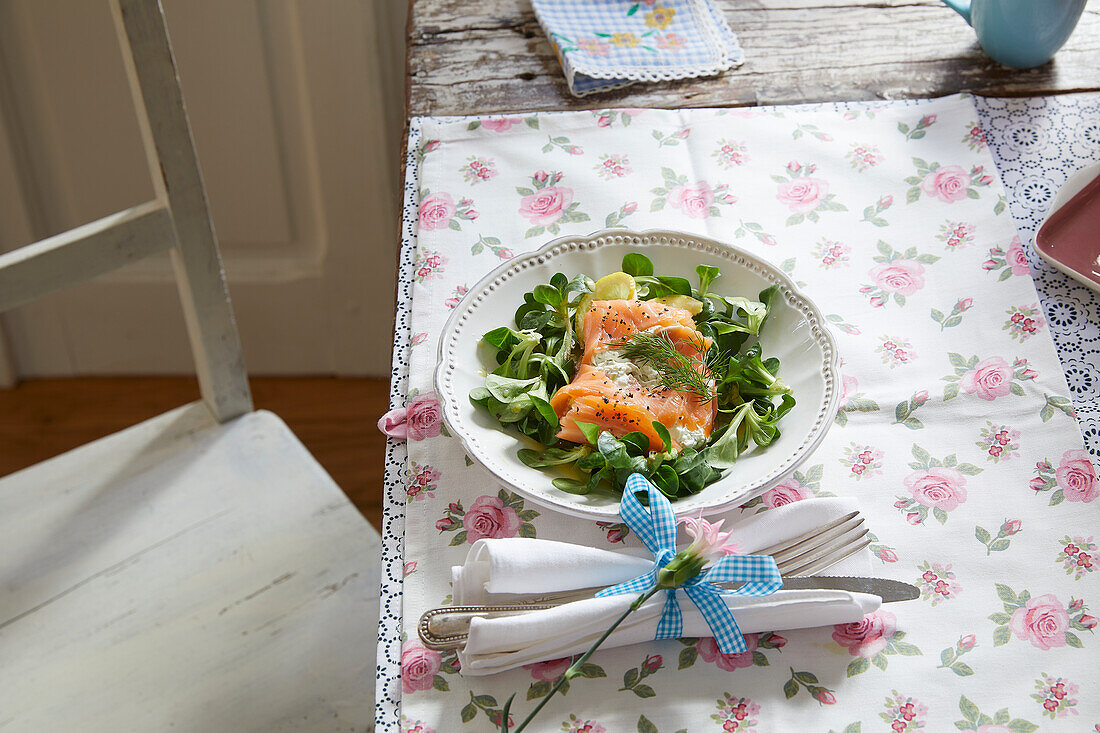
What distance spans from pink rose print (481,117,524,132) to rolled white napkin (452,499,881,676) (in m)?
0.52

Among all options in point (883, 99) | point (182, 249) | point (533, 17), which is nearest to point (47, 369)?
point (182, 249)

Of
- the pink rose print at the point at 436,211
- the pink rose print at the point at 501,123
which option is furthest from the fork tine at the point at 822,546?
the pink rose print at the point at 501,123

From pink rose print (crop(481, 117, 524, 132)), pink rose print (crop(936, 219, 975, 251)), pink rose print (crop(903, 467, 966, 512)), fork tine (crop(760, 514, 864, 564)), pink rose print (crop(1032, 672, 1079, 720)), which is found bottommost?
pink rose print (crop(1032, 672, 1079, 720))

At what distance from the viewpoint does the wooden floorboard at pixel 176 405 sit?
1.83 meters

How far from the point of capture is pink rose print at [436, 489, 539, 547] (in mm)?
635

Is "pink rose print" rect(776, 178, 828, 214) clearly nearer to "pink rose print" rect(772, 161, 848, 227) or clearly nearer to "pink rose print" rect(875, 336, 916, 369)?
"pink rose print" rect(772, 161, 848, 227)

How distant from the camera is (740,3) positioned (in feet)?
3.75

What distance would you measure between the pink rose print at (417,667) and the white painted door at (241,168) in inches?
48.7

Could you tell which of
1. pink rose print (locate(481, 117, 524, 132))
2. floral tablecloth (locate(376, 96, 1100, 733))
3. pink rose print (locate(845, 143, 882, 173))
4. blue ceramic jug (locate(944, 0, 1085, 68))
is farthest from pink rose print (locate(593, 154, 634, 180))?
blue ceramic jug (locate(944, 0, 1085, 68))

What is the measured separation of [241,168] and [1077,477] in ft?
4.79

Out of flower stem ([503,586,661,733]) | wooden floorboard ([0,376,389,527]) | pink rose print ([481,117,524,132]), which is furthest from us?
wooden floorboard ([0,376,389,527])

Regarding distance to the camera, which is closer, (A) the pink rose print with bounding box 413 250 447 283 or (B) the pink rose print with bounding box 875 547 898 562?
(B) the pink rose print with bounding box 875 547 898 562

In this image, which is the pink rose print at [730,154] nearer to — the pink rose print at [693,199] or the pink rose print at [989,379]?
the pink rose print at [693,199]

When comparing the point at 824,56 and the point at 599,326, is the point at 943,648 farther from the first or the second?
the point at 824,56
